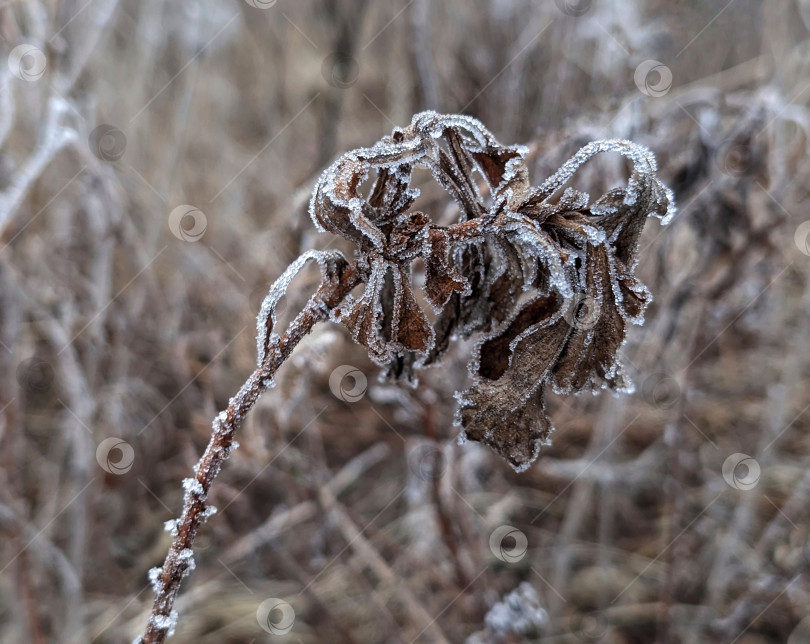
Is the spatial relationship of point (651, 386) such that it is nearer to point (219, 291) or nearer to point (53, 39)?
point (219, 291)

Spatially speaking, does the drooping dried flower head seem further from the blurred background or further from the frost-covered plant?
the blurred background

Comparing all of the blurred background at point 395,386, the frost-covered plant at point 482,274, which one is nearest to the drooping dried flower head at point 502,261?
the frost-covered plant at point 482,274

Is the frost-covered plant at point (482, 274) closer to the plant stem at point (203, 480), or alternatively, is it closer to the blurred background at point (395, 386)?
the plant stem at point (203, 480)

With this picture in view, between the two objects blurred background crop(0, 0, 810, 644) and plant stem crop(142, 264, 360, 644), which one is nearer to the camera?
plant stem crop(142, 264, 360, 644)

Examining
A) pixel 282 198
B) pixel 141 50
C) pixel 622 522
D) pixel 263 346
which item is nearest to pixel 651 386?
pixel 622 522

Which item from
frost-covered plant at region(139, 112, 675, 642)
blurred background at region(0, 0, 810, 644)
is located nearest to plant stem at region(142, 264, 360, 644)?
frost-covered plant at region(139, 112, 675, 642)
